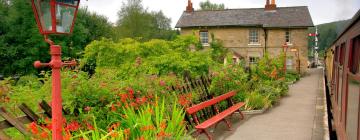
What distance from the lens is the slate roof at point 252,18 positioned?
30.7 meters

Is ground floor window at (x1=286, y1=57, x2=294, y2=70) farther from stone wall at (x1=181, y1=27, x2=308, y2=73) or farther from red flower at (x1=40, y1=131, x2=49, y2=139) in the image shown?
red flower at (x1=40, y1=131, x2=49, y2=139)

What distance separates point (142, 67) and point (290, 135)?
231 inches

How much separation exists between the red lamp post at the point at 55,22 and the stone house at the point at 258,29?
92.4 ft

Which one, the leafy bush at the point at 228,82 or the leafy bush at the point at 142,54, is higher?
the leafy bush at the point at 142,54

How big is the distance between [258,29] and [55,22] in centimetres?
2969

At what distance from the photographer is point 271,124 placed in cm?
908

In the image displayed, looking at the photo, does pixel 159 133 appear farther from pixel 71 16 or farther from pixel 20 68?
pixel 20 68

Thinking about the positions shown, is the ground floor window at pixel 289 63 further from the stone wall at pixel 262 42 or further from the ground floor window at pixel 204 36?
the ground floor window at pixel 204 36

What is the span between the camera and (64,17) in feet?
10.2

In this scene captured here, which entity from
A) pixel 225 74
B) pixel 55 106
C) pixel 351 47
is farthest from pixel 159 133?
pixel 225 74

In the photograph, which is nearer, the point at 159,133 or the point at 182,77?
the point at 159,133

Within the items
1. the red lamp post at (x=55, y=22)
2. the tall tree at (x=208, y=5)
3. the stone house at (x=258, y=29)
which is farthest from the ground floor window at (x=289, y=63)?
the tall tree at (x=208, y=5)

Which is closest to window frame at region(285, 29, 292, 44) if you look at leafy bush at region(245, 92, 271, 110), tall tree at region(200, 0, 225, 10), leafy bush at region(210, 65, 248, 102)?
leafy bush at region(210, 65, 248, 102)

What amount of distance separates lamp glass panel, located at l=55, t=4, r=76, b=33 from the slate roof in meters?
28.5
